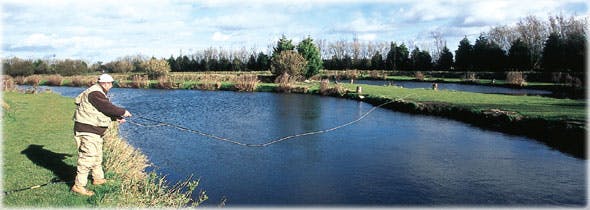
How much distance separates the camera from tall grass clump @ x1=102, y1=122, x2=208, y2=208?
8.77 meters

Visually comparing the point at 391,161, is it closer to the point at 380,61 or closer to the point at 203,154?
the point at 203,154

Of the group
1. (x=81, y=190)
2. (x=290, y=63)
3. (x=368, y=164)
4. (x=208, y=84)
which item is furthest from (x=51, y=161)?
(x=208, y=84)

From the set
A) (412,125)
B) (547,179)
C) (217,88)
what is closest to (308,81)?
(217,88)

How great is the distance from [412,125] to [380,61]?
205 feet

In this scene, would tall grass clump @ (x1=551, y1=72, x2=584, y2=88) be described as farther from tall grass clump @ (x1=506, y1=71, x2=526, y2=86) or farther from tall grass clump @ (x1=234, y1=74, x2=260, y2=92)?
tall grass clump @ (x1=234, y1=74, x2=260, y2=92)

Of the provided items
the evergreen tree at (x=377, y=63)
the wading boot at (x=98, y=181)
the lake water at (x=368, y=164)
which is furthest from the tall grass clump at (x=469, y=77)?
the wading boot at (x=98, y=181)

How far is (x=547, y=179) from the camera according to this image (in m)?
13.0

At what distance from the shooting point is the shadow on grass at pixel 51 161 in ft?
32.9

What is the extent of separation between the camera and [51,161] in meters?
11.2

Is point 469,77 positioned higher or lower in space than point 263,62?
lower

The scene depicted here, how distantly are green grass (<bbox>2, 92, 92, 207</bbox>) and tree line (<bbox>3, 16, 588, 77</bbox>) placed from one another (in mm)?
34974

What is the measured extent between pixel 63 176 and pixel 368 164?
8248mm

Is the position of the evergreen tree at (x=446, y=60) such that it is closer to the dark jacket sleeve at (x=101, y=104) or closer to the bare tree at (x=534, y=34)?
the bare tree at (x=534, y=34)

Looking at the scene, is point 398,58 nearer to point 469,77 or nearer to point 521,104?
point 469,77
